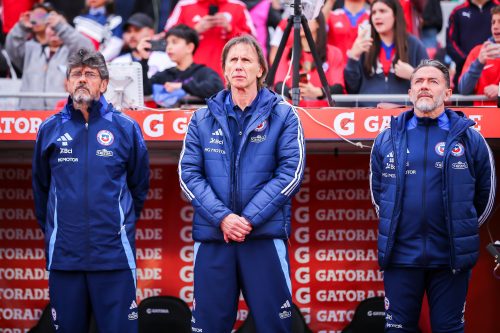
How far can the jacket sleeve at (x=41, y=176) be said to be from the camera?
623 cm

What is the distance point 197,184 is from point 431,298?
5.57 ft

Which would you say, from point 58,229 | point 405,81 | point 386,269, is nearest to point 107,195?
point 58,229

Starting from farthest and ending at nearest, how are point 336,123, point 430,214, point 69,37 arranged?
point 69,37 < point 336,123 < point 430,214

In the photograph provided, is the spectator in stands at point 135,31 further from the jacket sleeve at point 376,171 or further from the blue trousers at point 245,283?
the blue trousers at point 245,283

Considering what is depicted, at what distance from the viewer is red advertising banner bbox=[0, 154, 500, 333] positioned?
26.7 feet

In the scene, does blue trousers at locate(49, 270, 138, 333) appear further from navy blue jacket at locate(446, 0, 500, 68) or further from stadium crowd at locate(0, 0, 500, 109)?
navy blue jacket at locate(446, 0, 500, 68)

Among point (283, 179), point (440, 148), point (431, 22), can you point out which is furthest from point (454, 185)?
point (431, 22)

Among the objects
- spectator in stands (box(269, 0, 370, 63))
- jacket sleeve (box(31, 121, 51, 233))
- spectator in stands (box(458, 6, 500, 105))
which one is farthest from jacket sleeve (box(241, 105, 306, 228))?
spectator in stands (box(269, 0, 370, 63))

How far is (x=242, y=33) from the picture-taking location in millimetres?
7980

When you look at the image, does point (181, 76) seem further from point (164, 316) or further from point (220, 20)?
point (164, 316)

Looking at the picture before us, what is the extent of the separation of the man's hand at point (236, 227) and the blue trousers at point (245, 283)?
0.15 meters

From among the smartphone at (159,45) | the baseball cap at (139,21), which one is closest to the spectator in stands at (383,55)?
the smartphone at (159,45)

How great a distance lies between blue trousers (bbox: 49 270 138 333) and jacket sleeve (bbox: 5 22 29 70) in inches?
163

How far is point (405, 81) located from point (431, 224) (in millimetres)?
2294
